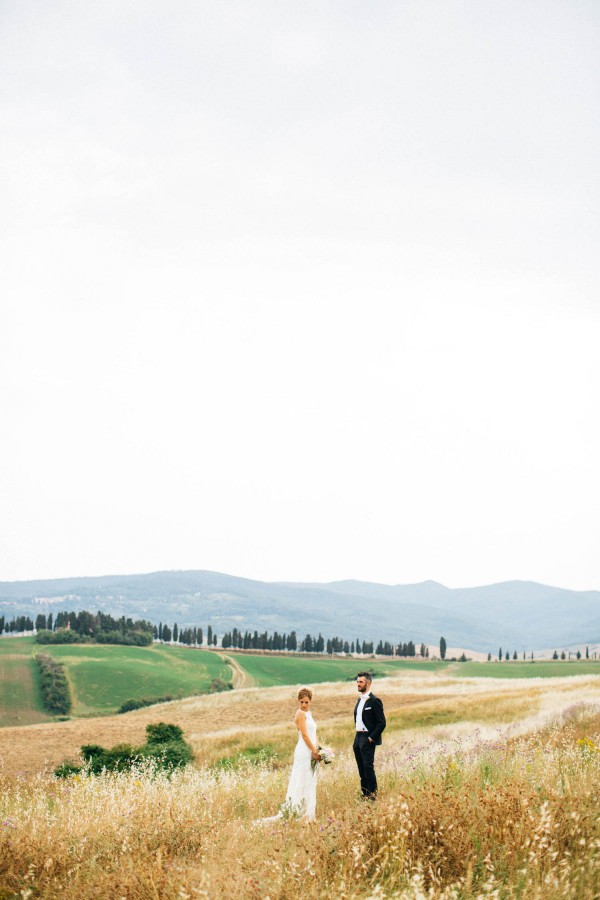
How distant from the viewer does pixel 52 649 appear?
125 metres

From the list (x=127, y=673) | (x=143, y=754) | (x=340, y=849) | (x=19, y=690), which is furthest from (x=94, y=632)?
(x=340, y=849)

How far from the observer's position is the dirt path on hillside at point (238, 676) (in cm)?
11619

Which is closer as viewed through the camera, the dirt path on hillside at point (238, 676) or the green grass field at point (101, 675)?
the green grass field at point (101, 675)

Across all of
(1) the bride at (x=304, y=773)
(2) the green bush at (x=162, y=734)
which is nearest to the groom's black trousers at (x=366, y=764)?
(1) the bride at (x=304, y=773)

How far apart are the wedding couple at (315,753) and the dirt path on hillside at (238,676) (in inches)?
4185

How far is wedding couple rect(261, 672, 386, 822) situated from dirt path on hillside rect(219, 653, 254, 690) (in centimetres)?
10630

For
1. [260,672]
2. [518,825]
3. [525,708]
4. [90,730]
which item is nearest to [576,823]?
[518,825]

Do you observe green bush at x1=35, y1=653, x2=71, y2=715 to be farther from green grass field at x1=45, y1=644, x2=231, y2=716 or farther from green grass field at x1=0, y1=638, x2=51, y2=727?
green grass field at x1=45, y1=644, x2=231, y2=716

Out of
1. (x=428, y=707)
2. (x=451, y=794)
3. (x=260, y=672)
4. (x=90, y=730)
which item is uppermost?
(x=451, y=794)

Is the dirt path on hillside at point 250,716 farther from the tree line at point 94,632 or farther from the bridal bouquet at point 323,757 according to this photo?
the tree line at point 94,632

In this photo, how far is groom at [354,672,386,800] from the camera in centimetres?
1095

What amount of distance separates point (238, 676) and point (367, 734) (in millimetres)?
118702

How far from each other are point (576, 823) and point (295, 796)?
5067 millimetres

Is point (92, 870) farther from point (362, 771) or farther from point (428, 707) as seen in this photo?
point (428, 707)
